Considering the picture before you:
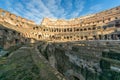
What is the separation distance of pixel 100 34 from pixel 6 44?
28579mm

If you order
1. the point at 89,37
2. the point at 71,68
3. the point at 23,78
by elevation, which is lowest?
the point at 71,68

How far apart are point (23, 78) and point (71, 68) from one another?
6004 mm

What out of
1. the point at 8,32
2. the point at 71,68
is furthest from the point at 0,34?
the point at 71,68

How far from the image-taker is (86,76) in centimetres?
694

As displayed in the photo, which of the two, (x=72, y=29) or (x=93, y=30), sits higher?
(x=72, y=29)

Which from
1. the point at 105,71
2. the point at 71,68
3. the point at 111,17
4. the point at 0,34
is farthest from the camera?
the point at 111,17

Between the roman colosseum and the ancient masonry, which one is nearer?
the ancient masonry

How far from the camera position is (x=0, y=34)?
75.2 ft

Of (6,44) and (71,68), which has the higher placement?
(6,44)

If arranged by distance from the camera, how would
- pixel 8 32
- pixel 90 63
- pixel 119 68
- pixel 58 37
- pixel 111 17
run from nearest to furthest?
pixel 119 68 < pixel 90 63 < pixel 8 32 < pixel 111 17 < pixel 58 37

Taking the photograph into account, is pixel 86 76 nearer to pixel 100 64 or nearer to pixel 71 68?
pixel 100 64

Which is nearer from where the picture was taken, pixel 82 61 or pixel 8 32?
pixel 82 61

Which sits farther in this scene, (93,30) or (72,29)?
(72,29)

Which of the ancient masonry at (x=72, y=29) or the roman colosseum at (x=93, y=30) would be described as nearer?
the ancient masonry at (x=72, y=29)
